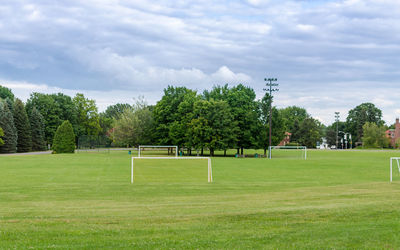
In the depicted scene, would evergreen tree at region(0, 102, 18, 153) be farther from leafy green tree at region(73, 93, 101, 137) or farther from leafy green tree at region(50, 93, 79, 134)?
leafy green tree at region(73, 93, 101, 137)

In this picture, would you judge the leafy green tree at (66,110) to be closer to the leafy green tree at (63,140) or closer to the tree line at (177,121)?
the tree line at (177,121)

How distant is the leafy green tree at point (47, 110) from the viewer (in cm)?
9925

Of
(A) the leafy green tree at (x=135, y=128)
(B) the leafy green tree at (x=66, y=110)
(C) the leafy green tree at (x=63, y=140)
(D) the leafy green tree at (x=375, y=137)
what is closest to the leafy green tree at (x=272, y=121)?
(A) the leafy green tree at (x=135, y=128)

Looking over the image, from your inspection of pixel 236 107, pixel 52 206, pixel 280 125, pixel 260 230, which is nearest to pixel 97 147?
pixel 236 107

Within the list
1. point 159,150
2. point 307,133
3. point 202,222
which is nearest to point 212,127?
point 159,150

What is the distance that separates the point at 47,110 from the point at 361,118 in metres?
106

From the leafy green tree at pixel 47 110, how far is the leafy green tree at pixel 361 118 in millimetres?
102475

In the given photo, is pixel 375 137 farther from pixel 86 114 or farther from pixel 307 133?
pixel 86 114

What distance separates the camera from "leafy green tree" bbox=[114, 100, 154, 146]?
82.1 metres

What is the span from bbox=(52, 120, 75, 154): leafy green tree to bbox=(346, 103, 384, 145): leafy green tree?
10795 cm

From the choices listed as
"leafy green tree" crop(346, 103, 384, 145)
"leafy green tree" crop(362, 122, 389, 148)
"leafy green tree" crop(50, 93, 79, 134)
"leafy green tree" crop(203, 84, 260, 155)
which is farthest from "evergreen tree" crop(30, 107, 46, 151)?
"leafy green tree" crop(346, 103, 384, 145)

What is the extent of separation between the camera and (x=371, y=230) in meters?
9.50

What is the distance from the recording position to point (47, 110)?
9988cm

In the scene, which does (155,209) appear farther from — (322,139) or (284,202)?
(322,139)
